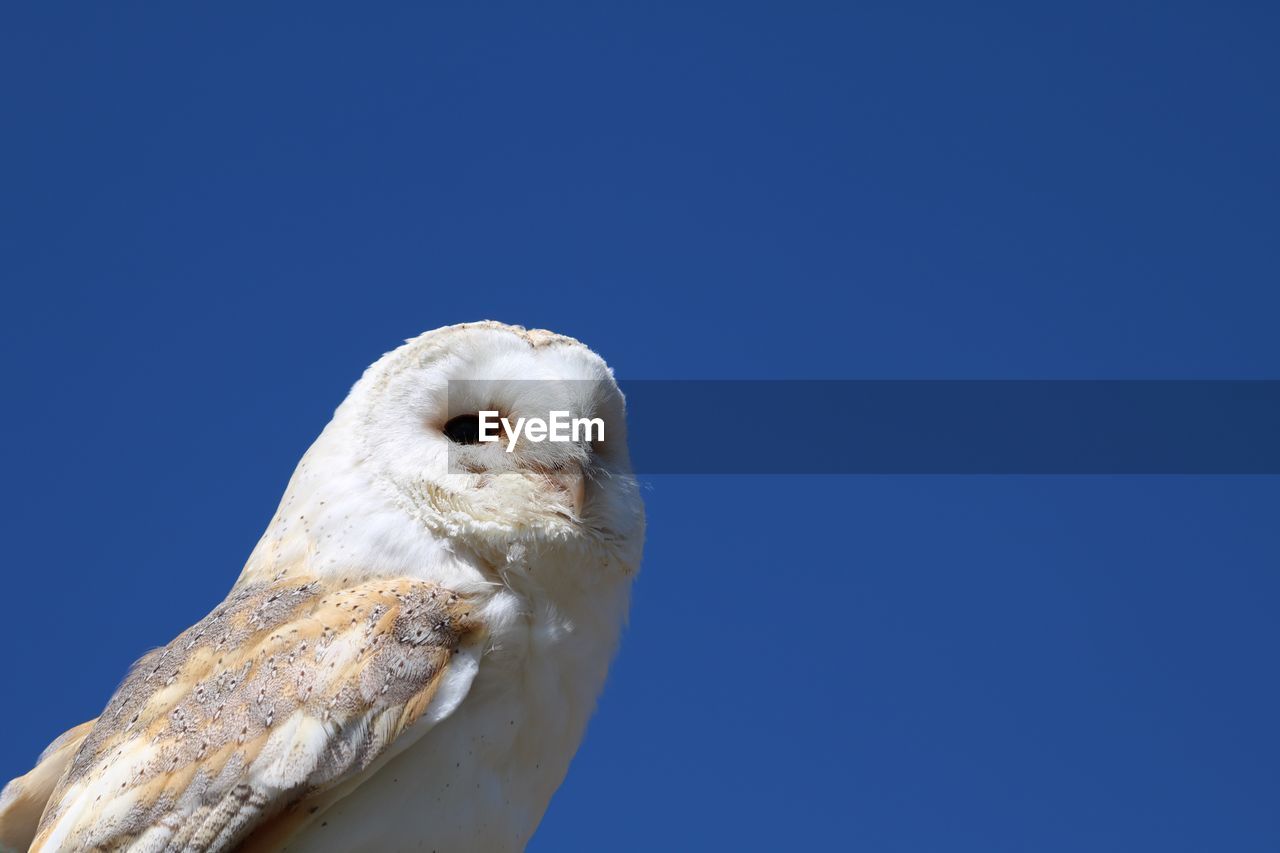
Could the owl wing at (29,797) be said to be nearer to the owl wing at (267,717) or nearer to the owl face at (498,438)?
the owl wing at (267,717)

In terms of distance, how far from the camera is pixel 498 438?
4758mm

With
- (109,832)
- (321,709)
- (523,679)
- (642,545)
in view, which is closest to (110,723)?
(109,832)

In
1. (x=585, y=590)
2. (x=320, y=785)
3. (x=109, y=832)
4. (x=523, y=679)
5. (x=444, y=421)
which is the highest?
(x=444, y=421)

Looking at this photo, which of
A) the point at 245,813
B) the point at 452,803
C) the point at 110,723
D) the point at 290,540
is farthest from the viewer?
the point at 290,540

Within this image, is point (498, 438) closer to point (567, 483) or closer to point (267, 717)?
point (567, 483)

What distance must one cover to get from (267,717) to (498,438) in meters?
1.17

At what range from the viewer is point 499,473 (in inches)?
183

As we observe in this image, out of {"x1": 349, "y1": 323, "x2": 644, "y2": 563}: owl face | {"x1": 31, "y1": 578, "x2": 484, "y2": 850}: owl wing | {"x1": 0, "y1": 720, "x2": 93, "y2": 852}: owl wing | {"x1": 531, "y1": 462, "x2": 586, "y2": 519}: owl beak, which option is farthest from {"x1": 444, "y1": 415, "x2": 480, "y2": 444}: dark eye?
{"x1": 0, "y1": 720, "x2": 93, "y2": 852}: owl wing

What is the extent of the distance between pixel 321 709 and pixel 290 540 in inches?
35.2

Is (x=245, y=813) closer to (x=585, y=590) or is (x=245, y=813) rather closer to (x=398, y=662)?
(x=398, y=662)

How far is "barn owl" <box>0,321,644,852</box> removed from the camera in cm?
401

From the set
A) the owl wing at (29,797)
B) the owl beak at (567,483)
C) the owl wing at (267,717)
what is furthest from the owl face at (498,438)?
the owl wing at (29,797)

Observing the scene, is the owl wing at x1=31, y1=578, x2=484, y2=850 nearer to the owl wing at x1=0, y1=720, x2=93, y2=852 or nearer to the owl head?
the owl head

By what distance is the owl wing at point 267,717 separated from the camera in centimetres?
396
